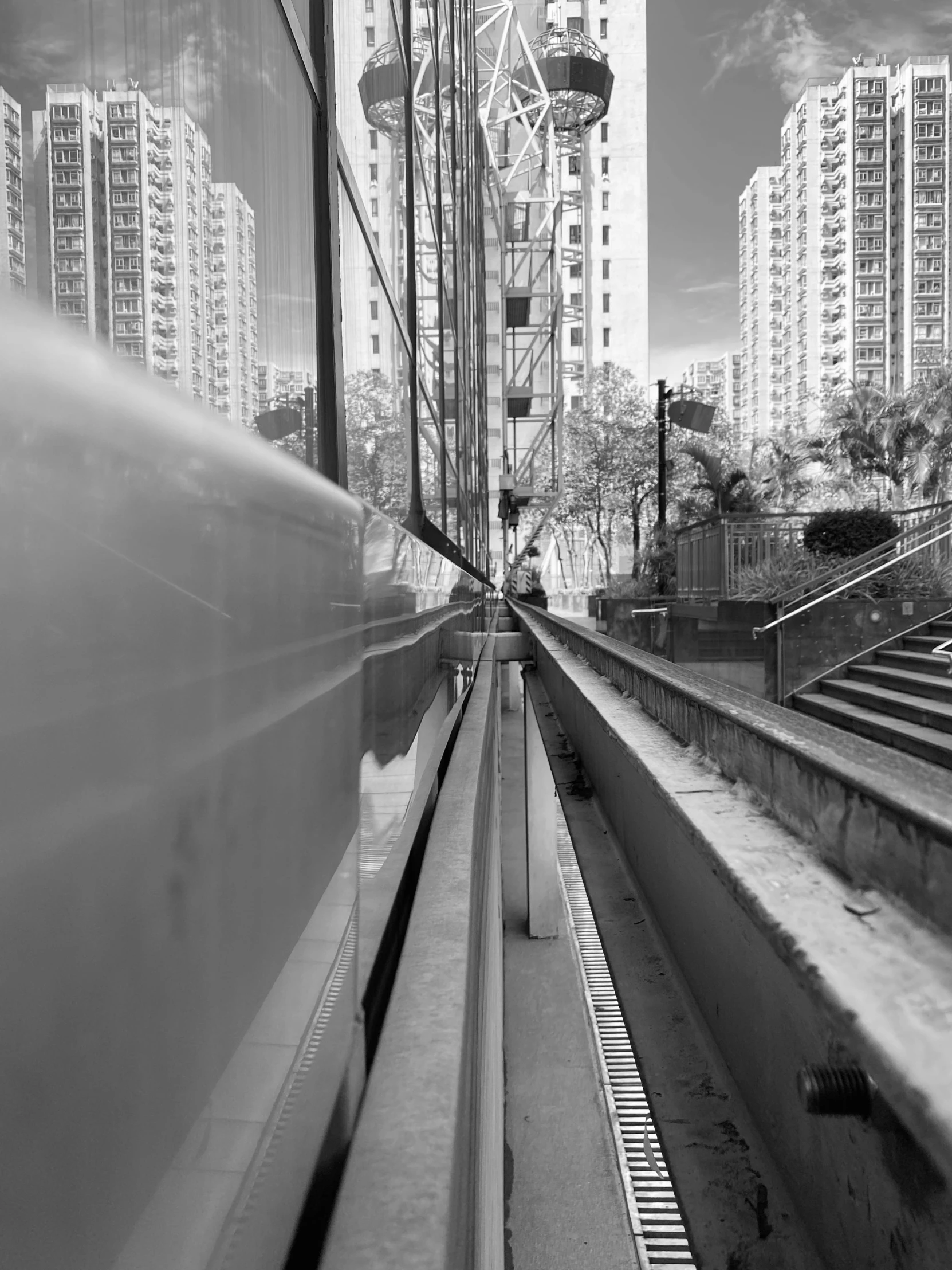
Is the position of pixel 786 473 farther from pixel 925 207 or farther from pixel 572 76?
pixel 925 207

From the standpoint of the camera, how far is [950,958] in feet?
1.34

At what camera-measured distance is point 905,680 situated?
1056cm

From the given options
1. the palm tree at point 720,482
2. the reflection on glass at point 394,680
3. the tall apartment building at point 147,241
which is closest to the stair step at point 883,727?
the reflection on glass at point 394,680

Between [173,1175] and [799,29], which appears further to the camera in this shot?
[799,29]

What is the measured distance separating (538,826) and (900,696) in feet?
24.8

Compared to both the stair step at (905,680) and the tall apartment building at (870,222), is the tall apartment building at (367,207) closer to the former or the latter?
the stair step at (905,680)

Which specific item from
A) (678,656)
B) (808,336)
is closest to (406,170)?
(678,656)

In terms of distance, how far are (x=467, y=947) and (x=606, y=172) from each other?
279ft

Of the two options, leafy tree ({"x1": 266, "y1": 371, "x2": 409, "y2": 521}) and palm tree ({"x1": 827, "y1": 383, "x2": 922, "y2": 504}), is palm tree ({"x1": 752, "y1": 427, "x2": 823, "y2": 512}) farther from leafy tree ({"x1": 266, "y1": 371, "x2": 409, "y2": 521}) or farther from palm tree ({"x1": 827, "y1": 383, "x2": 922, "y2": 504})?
leafy tree ({"x1": 266, "y1": 371, "x2": 409, "y2": 521})

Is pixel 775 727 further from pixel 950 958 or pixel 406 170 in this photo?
pixel 406 170

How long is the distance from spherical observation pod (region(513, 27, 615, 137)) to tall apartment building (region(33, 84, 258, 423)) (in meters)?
37.4

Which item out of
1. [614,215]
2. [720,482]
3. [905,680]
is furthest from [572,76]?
[614,215]

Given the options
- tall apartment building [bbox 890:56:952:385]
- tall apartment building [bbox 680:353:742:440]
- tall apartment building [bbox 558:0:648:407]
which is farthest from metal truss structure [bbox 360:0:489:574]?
tall apartment building [bbox 680:353:742:440]

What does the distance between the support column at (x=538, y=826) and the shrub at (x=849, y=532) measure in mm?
12128
